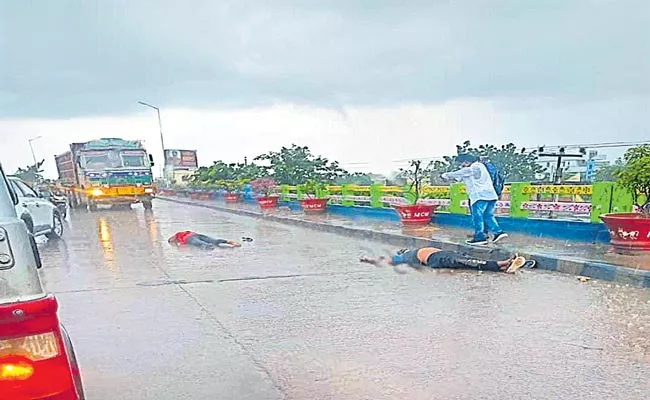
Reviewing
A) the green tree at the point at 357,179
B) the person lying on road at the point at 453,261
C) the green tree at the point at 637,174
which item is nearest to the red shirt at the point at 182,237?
the person lying on road at the point at 453,261

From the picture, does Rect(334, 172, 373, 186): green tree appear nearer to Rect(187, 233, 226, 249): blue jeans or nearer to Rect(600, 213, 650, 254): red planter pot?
Rect(187, 233, 226, 249): blue jeans

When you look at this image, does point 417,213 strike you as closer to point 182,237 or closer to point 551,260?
point 182,237

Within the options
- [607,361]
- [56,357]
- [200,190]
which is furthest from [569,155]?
[200,190]

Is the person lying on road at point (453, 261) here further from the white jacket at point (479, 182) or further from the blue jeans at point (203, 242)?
the blue jeans at point (203, 242)

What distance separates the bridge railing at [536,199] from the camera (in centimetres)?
907

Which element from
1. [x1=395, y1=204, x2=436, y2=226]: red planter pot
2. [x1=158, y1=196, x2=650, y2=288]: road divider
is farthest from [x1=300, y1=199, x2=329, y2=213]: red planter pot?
[x1=395, y1=204, x2=436, y2=226]: red planter pot

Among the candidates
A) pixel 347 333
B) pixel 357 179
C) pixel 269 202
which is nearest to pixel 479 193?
pixel 347 333

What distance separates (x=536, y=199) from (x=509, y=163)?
111 inches

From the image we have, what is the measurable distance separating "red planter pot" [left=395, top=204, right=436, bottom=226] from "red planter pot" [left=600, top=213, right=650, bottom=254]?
5.49 meters

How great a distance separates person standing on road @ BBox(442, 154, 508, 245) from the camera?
9570mm

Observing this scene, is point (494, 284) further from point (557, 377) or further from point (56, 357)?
point (56, 357)

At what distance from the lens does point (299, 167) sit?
88.3 feet

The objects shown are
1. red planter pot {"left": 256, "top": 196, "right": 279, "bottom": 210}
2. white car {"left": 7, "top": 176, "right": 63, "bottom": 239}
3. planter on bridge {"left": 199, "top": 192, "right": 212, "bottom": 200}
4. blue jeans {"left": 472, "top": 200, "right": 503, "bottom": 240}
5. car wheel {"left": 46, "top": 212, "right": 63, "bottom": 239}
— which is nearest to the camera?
blue jeans {"left": 472, "top": 200, "right": 503, "bottom": 240}

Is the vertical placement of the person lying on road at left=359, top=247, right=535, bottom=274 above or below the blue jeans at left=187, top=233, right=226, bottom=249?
above
